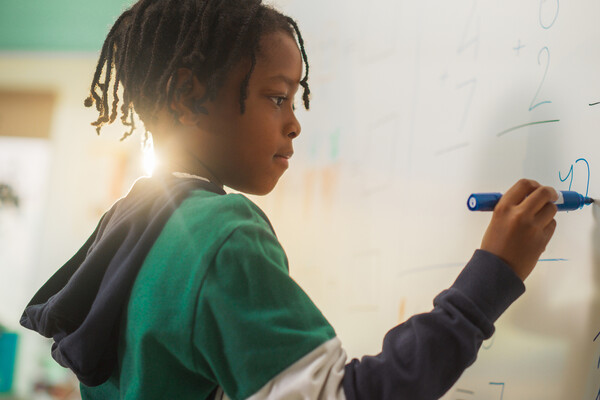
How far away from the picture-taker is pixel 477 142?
0.61 metres

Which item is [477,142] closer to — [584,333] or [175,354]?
[584,333]

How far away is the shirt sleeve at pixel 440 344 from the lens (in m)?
0.38

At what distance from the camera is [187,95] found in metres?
0.55

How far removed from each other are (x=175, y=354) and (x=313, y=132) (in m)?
0.51

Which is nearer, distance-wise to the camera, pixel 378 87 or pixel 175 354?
Answer: pixel 175 354

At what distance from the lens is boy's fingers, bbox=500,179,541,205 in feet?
1.45

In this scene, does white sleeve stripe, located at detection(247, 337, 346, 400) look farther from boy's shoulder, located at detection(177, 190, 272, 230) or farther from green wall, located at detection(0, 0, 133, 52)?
green wall, located at detection(0, 0, 133, 52)

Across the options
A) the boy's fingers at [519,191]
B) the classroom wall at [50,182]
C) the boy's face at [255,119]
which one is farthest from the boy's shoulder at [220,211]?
the classroom wall at [50,182]

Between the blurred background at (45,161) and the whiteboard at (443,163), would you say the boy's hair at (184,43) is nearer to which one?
the whiteboard at (443,163)

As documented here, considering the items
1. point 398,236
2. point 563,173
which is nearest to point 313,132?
point 398,236

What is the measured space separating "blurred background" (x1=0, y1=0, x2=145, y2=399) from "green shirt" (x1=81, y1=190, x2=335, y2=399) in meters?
1.15

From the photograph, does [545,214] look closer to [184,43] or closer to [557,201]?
[557,201]

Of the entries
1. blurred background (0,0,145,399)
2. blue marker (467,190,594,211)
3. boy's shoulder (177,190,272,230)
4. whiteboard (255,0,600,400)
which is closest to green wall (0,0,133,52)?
blurred background (0,0,145,399)

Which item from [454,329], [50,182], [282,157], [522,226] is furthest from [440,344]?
[50,182]
